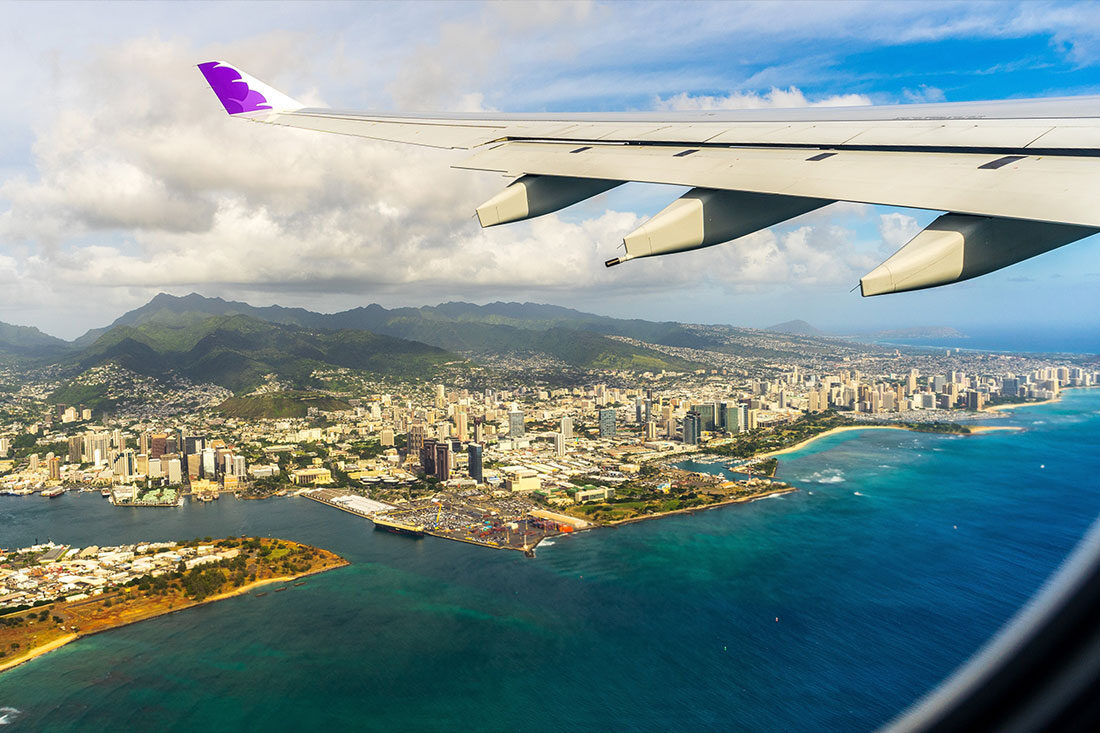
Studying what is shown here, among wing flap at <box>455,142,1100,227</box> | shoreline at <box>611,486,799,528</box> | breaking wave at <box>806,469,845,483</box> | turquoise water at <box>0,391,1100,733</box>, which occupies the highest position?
wing flap at <box>455,142,1100,227</box>

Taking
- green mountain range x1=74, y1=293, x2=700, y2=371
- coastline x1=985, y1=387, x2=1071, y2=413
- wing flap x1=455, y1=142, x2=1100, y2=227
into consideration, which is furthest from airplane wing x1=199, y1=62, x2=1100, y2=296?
green mountain range x1=74, y1=293, x2=700, y2=371

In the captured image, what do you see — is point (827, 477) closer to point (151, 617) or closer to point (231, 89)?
point (151, 617)

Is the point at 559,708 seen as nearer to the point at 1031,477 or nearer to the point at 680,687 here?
the point at 680,687

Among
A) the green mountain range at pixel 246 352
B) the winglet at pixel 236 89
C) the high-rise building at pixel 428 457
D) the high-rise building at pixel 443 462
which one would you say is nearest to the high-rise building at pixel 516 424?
the high-rise building at pixel 428 457

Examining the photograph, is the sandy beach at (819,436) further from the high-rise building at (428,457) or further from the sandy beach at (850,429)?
the high-rise building at (428,457)

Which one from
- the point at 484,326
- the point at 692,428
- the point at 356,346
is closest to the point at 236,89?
the point at 692,428

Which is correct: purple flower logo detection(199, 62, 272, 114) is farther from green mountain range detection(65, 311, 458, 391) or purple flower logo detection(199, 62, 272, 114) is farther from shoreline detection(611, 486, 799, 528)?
green mountain range detection(65, 311, 458, 391)
